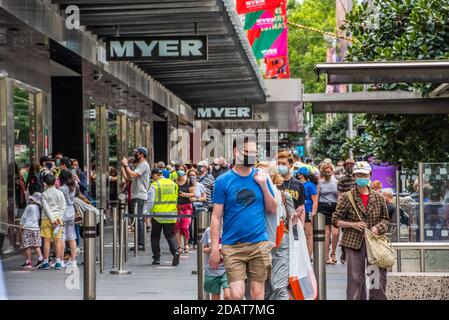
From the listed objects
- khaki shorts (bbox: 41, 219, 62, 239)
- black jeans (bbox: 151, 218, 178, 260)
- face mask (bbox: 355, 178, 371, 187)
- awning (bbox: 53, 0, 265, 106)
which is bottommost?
black jeans (bbox: 151, 218, 178, 260)

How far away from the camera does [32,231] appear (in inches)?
663

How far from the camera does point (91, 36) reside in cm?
2292

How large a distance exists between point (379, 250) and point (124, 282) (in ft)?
17.3

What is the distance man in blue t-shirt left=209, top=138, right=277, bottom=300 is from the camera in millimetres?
9930

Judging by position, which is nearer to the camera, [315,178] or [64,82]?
[315,178]

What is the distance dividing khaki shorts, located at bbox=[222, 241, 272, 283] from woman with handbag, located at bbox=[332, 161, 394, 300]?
1.97 m

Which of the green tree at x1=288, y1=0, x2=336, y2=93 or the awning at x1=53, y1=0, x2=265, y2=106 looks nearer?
the awning at x1=53, y1=0, x2=265, y2=106

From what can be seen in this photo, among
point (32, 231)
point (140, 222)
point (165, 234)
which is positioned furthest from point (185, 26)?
point (32, 231)

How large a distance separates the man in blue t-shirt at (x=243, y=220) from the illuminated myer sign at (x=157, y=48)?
815 cm

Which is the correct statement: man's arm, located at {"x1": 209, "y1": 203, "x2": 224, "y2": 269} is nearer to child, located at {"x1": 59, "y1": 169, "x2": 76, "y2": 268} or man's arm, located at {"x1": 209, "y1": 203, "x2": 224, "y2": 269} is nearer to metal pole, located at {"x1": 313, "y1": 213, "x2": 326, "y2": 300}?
metal pole, located at {"x1": 313, "y1": 213, "x2": 326, "y2": 300}

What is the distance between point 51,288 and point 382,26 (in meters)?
6.81

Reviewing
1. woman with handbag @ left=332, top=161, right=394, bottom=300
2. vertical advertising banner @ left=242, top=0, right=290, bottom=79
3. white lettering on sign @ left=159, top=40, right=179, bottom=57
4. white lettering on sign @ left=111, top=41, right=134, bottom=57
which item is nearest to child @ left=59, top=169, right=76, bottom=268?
white lettering on sign @ left=111, top=41, right=134, bottom=57

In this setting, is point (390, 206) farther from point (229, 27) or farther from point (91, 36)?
point (91, 36)
